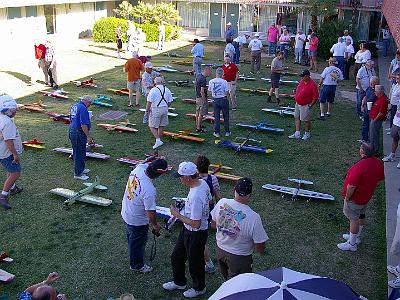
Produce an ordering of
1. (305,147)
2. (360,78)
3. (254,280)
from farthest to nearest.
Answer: (360,78) → (305,147) → (254,280)

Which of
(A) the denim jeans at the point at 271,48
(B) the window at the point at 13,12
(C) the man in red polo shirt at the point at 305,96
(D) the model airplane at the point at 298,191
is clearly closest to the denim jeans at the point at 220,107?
(C) the man in red polo shirt at the point at 305,96

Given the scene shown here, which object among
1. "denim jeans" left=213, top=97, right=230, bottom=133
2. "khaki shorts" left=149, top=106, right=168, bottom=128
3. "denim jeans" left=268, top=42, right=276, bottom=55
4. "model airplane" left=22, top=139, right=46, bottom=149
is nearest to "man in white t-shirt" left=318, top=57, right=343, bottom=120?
"denim jeans" left=213, top=97, right=230, bottom=133

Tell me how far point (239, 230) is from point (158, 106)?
706 centimetres

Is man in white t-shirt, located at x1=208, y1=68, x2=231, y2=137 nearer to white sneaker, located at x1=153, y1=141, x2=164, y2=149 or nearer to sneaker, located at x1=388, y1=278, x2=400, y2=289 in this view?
white sneaker, located at x1=153, y1=141, x2=164, y2=149

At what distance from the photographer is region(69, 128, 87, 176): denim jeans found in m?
10.0

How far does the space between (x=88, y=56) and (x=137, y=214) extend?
2114 centimetres

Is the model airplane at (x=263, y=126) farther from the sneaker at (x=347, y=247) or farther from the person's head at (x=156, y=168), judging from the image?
the person's head at (x=156, y=168)

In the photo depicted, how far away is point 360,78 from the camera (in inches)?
557

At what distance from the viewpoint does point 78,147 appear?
10172 millimetres

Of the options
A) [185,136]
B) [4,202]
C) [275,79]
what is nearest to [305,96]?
[185,136]

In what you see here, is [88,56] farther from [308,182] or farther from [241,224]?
[241,224]

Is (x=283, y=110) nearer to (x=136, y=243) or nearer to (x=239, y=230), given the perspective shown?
(x=136, y=243)

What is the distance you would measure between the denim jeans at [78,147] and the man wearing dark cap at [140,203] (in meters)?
3.81

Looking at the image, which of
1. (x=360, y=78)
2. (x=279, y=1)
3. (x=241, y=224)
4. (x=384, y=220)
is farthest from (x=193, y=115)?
(x=279, y=1)
